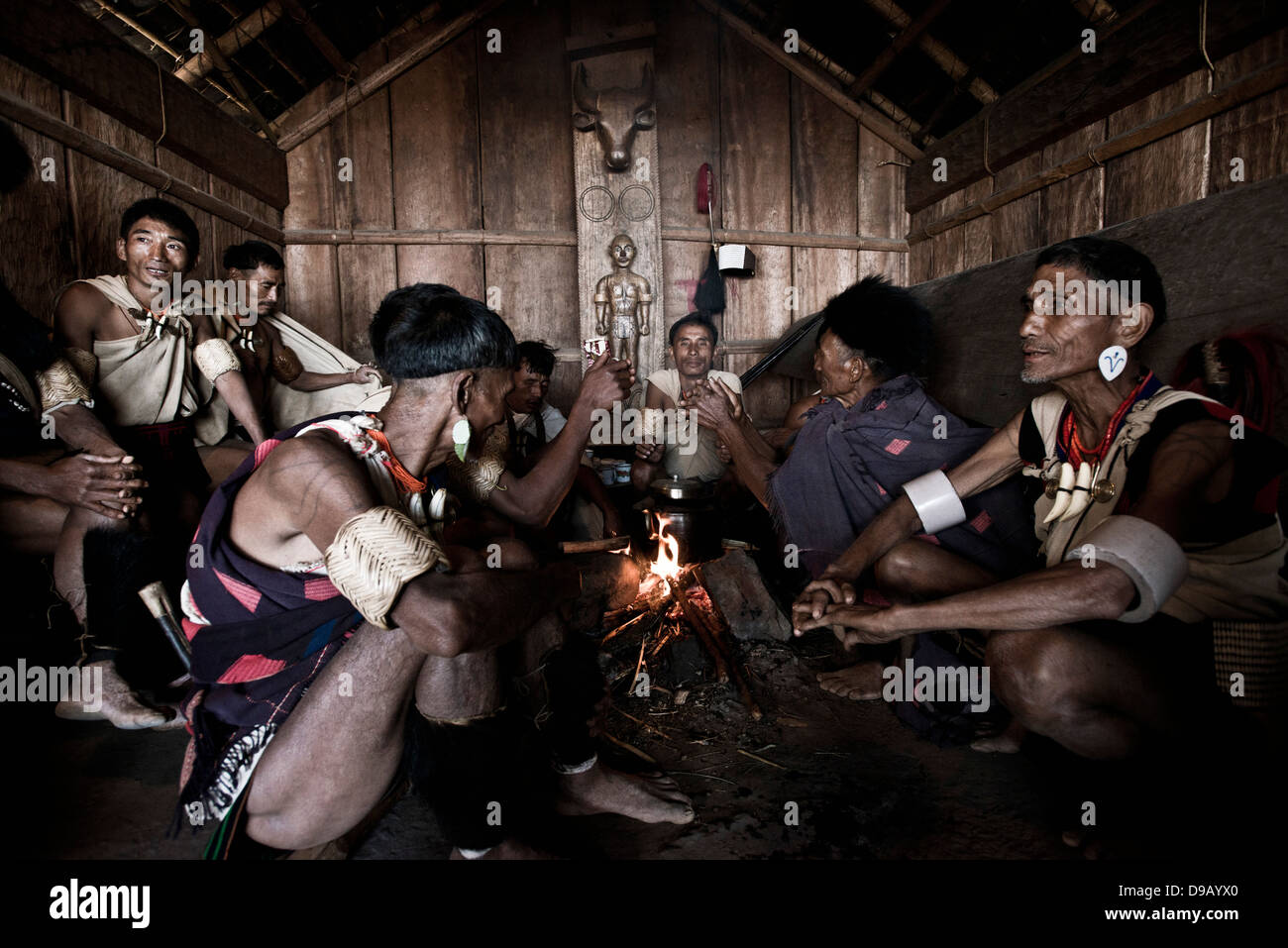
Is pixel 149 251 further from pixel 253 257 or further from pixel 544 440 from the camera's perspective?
pixel 544 440

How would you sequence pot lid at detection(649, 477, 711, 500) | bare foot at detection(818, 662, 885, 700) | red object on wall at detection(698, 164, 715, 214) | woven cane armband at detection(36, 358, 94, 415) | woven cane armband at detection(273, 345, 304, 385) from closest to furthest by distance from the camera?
woven cane armband at detection(36, 358, 94, 415) < bare foot at detection(818, 662, 885, 700) < pot lid at detection(649, 477, 711, 500) < woven cane armband at detection(273, 345, 304, 385) < red object on wall at detection(698, 164, 715, 214)

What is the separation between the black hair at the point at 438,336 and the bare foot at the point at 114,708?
1.73 m

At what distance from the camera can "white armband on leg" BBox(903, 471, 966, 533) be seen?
258cm

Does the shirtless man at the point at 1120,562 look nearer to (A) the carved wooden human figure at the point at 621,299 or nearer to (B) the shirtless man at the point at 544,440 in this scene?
(B) the shirtless man at the point at 544,440

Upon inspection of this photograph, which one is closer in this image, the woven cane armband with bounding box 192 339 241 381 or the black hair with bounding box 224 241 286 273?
the woven cane armband with bounding box 192 339 241 381

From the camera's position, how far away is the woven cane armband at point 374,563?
54.7 inches

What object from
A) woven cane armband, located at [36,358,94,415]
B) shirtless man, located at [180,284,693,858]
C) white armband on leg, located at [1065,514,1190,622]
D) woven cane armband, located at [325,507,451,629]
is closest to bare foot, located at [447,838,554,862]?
shirtless man, located at [180,284,693,858]

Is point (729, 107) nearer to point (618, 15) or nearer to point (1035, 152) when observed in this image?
point (618, 15)

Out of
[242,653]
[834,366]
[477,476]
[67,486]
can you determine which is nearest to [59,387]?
[67,486]

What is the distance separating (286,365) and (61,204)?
1.26m

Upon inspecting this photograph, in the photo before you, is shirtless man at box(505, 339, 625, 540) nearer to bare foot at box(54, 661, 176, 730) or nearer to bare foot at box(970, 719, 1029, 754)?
bare foot at box(54, 661, 176, 730)

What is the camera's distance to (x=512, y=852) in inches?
66.4

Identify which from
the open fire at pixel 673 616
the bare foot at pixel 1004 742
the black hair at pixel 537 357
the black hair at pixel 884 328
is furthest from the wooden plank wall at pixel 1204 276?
the black hair at pixel 537 357
